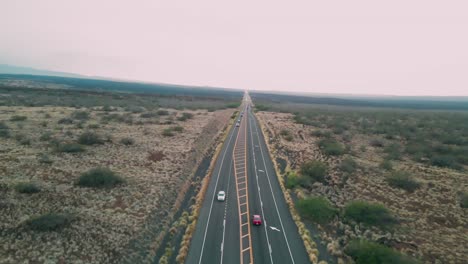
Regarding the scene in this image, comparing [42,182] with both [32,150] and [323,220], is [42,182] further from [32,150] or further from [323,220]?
[323,220]

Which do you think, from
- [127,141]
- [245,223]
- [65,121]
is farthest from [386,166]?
[65,121]

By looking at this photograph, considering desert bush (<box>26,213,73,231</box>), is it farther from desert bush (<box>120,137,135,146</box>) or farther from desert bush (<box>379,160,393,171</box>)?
desert bush (<box>379,160,393,171</box>)

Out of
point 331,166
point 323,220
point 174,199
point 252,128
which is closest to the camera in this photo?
point 323,220

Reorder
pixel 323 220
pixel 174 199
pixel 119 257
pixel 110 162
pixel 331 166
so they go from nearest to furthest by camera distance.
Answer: pixel 119 257 < pixel 323 220 < pixel 174 199 < pixel 110 162 < pixel 331 166

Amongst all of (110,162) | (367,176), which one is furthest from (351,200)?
(110,162)

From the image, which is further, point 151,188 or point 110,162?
point 110,162

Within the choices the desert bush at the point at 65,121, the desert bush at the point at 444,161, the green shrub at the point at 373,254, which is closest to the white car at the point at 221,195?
the green shrub at the point at 373,254

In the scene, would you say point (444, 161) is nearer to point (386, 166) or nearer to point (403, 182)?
point (386, 166)
